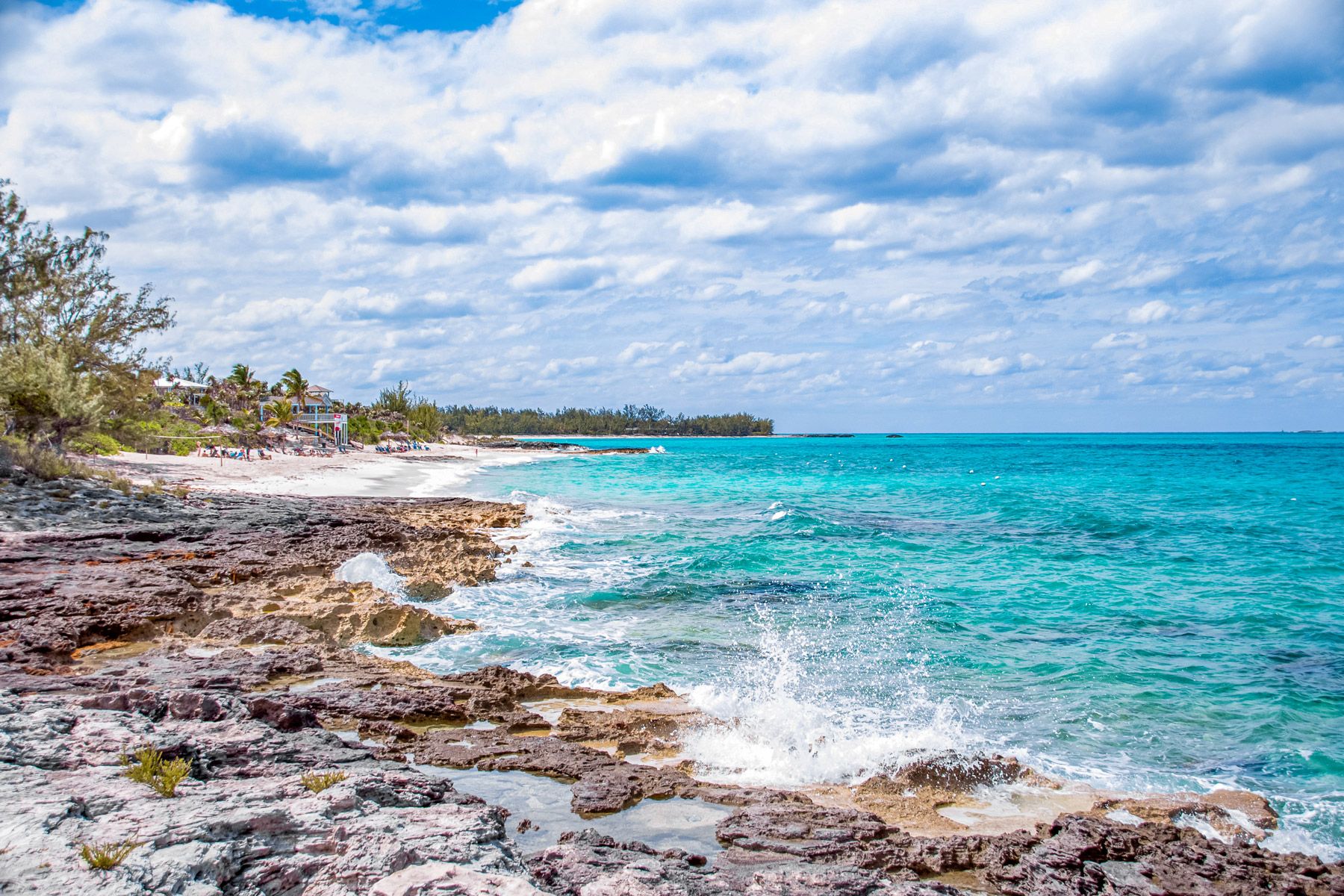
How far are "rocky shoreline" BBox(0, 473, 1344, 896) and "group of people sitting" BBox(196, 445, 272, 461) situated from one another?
138ft

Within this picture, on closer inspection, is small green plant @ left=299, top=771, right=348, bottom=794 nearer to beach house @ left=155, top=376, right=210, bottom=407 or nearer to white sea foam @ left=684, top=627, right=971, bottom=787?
white sea foam @ left=684, top=627, right=971, bottom=787

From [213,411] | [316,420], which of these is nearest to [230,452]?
[213,411]

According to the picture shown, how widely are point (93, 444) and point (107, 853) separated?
39.1 meters

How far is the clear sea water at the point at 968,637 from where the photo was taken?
8.12m

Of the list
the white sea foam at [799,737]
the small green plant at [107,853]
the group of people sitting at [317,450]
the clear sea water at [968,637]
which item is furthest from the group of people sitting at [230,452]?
the small green plant at [107,853]

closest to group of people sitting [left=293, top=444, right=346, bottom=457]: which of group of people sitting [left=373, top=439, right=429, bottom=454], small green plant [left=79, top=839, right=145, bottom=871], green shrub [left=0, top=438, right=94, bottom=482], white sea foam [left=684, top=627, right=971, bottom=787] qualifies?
group of people sitting [left=373, top=439, right=429, bottom=454]

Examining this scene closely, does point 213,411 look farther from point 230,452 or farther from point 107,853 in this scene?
point 107,853

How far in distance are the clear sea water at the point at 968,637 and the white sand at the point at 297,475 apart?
13574 millimetres

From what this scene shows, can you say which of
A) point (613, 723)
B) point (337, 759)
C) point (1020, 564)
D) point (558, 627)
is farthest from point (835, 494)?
point (337, 759)

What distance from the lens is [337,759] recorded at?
600cm

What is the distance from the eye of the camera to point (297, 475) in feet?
144

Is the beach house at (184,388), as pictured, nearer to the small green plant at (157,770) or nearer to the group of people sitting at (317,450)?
the group of people sitting at (317,450)

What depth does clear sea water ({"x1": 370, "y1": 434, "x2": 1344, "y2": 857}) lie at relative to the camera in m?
8.12

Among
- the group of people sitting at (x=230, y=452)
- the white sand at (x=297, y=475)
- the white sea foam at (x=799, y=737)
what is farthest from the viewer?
the group of people sitting at (x=230, y=452)
